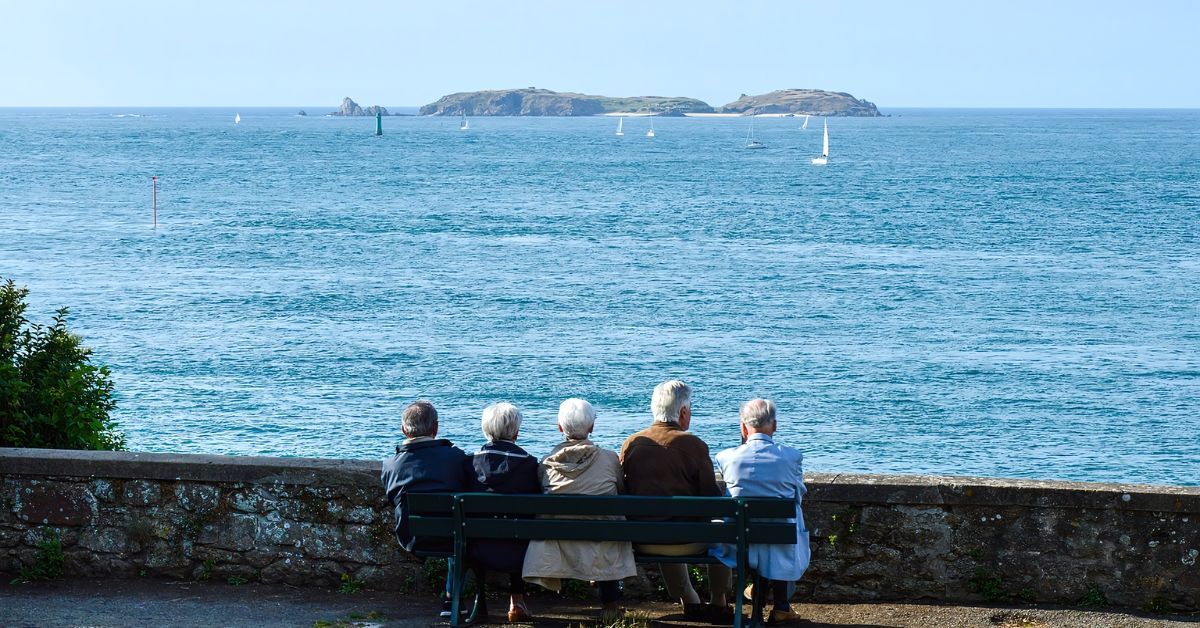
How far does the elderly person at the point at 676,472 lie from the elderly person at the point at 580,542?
11 cm

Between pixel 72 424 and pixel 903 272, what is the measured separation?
39.0 m

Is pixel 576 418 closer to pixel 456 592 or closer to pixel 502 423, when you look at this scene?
pixel 502 423

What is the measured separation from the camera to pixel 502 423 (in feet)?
19.2

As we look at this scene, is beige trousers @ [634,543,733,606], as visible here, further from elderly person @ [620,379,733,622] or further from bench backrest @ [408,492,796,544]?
bench backrest @ [408,492,796,544]

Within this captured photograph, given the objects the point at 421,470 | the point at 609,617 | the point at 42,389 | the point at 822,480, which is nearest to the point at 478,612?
the point at 609,617

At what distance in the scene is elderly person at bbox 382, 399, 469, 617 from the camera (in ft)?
19.2

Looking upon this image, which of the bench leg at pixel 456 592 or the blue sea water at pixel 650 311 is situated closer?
the bench leg at pixel 456 592

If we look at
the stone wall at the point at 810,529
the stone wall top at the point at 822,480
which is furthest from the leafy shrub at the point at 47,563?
the stone wall top at the point at 822,480

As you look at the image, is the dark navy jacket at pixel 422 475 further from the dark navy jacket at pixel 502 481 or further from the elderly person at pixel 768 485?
the elderly person at pixel 768 485

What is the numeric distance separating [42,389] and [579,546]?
14.0 feet

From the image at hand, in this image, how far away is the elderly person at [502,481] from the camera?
5.79 m

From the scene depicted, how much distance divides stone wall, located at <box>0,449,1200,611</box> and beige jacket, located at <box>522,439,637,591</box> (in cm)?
91

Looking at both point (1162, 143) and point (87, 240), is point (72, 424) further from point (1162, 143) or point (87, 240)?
point (1162, 143)

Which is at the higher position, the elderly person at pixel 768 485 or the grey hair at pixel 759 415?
the grey hair at pixel 759 415
